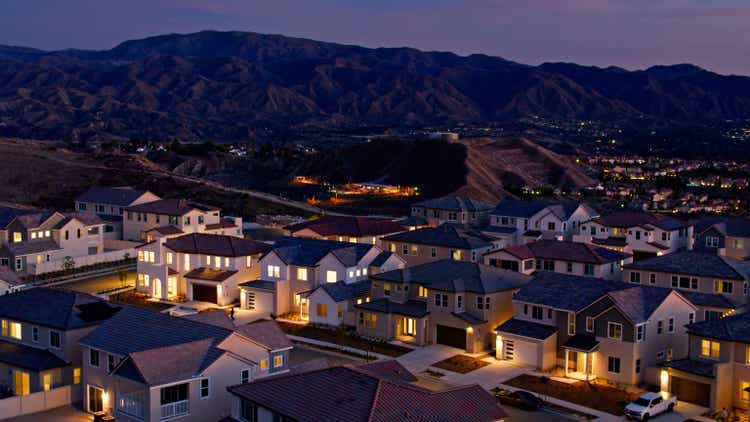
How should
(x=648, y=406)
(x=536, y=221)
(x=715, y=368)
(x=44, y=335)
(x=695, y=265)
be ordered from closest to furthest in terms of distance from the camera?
1. (x=648, y=406)
2. (x=715, y=368)
3. (x=44, y=335)
4. (x=695, y=265)
5. (x=536, y=221)

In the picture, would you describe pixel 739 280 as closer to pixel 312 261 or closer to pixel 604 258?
pixel 604 258

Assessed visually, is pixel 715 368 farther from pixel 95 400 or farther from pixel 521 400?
pixel 95 400

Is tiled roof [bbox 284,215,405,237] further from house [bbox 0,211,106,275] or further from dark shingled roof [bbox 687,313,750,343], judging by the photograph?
dark shingled roof [bbox 687,313,750,343]

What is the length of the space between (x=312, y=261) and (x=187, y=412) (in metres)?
20.9

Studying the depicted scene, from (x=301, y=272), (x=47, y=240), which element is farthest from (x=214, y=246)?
(x=47, y=240)

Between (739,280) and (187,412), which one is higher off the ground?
(739,280)

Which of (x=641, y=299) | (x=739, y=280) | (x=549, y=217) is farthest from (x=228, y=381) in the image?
(x=549, y=217)

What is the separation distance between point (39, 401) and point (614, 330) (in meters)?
23.6

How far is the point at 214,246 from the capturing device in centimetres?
5331

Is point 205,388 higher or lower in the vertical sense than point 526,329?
lower

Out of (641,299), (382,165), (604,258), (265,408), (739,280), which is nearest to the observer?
(265,408)

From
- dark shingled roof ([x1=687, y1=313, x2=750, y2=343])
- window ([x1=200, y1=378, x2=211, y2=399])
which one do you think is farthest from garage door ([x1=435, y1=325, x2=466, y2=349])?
window ([x1=200, y1=378, x2=211, y2=399])

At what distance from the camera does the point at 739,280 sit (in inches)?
1654

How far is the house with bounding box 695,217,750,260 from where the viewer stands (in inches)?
2282
